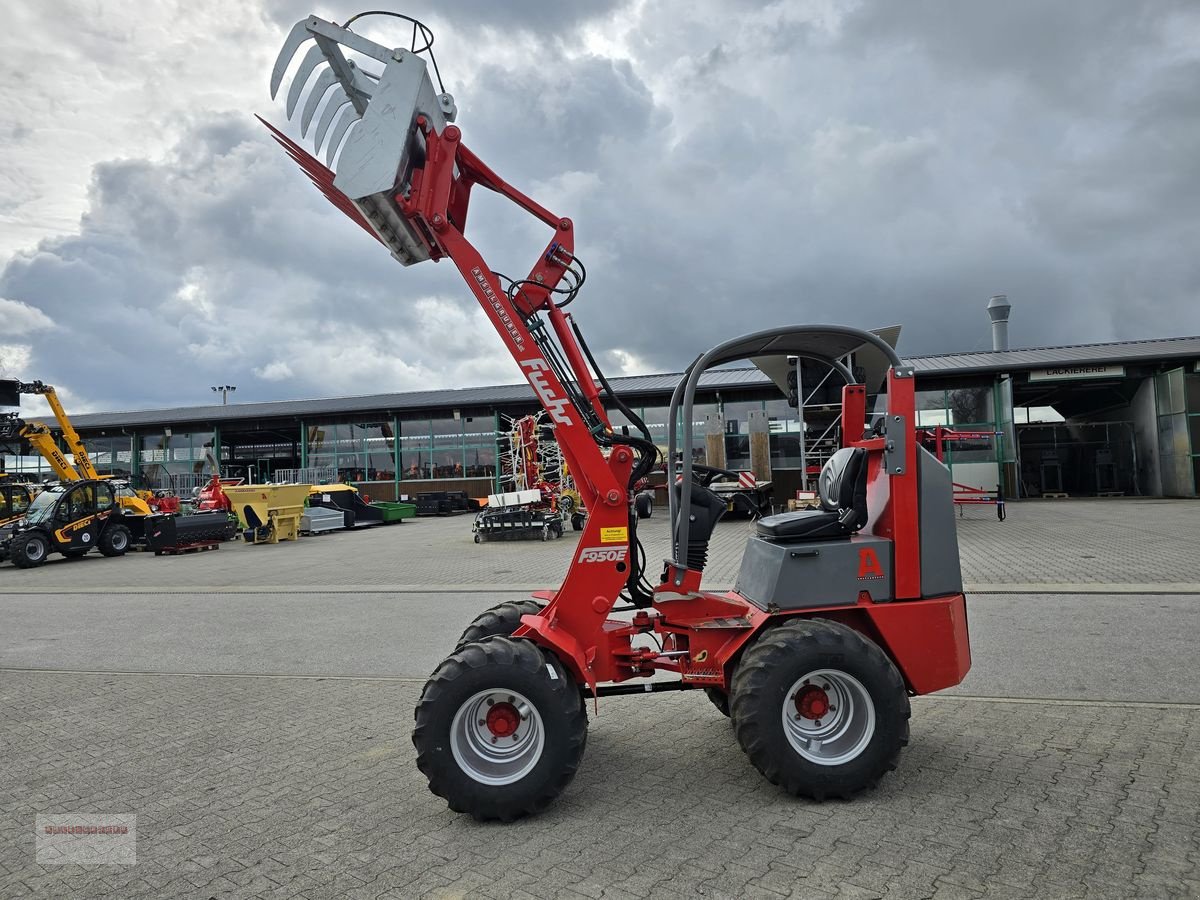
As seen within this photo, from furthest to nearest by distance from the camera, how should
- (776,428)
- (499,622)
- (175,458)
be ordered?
(175,458)
(776,428)
(499,622)

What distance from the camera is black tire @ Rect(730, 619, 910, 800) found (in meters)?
3.64

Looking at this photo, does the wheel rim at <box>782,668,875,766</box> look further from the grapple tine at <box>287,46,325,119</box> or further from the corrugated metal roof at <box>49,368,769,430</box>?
the corrugated metal roof at <box>49,368,769,430</box>

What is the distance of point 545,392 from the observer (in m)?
4.12

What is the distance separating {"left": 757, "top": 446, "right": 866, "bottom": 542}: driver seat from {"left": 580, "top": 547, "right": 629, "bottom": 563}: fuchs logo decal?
0.80m

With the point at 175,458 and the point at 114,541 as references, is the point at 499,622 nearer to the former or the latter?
the point at 114,541

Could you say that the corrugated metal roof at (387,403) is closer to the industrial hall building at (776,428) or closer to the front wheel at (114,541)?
the industrial hall building at (776,428)

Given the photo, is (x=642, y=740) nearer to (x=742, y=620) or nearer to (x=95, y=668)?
(x=742, y=620)

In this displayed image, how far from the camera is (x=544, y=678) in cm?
366

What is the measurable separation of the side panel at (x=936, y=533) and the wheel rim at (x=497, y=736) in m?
2.10

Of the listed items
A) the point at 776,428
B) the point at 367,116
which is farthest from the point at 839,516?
the point at 776,428

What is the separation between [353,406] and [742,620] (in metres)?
35.2

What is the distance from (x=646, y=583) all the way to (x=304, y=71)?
3408mm

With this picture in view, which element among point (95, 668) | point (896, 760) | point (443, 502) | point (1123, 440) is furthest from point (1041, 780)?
point (1123, 440)

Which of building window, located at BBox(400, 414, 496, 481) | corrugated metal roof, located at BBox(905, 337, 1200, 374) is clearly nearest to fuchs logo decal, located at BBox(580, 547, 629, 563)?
corrugated metal roof, located at BBox(905, 337, 1200, 374)
